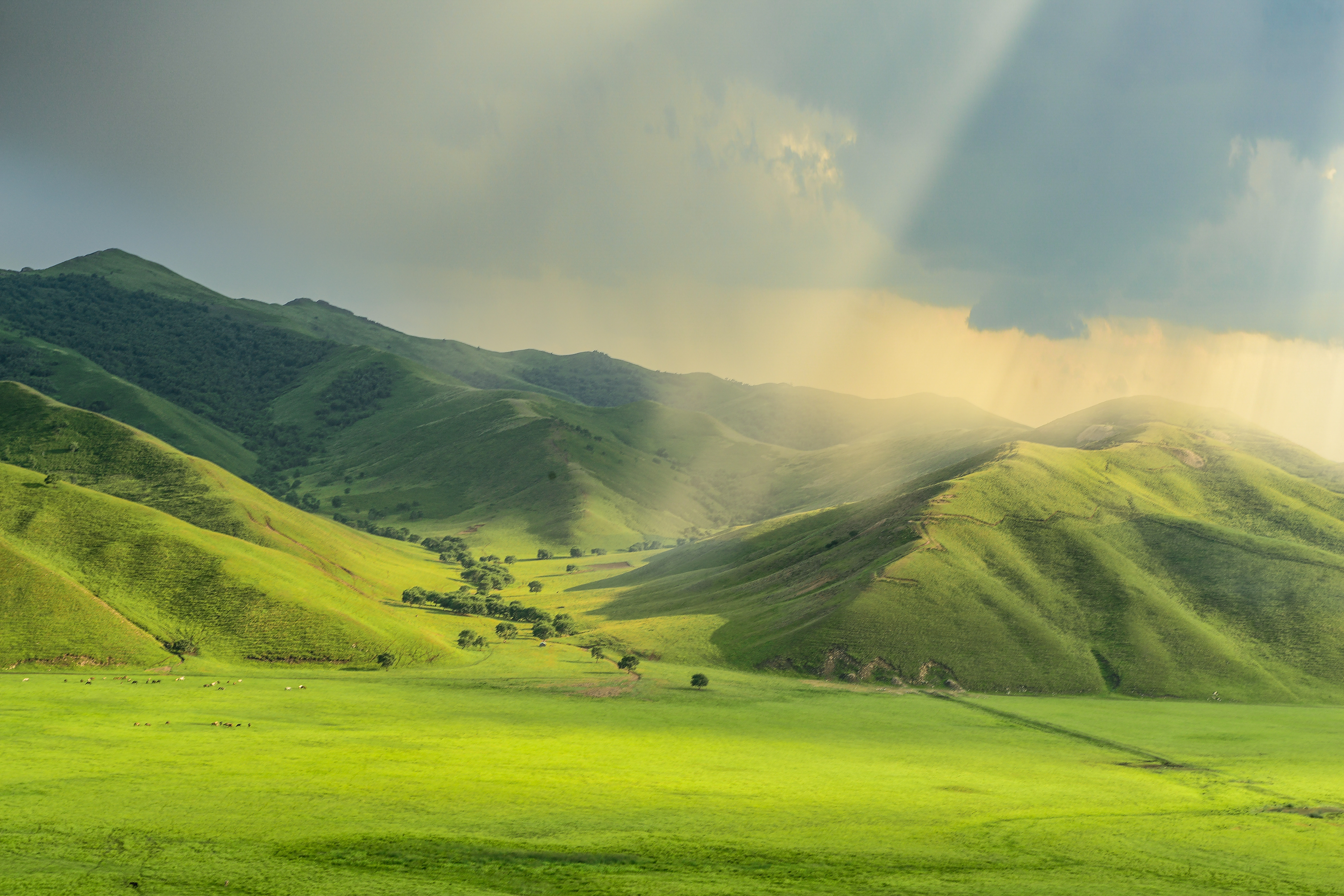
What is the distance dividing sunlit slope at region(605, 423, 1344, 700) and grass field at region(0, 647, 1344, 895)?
20.6 metres

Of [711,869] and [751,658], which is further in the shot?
[751,658]

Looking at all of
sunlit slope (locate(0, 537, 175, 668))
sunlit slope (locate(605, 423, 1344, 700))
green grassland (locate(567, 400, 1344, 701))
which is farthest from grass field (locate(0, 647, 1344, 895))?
green grassland (locate(567, 400, 1344, 701))

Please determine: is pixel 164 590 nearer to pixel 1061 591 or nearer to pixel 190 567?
pixel 190 567

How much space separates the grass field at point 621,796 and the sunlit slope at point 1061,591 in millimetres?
20570

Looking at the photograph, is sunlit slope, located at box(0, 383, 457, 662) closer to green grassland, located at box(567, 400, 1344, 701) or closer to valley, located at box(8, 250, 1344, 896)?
valley, located at box(8, 250, 1344, 896)

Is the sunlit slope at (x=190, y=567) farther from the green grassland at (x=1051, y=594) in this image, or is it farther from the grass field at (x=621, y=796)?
the green grassland at (x=1051, y=594)

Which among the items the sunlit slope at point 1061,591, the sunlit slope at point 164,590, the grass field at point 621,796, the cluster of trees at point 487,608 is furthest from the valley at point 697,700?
the cluster of trees at point 487,608

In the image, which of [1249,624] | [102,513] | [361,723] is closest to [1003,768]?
[361,723]

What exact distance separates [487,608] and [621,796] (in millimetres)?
120979

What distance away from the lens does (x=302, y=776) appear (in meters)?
62.0

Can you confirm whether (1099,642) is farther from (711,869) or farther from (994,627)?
(711,869)

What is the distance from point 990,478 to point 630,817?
147825mm

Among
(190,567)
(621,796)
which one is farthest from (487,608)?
(621,796)

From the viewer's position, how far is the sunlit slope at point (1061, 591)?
125125 mm
